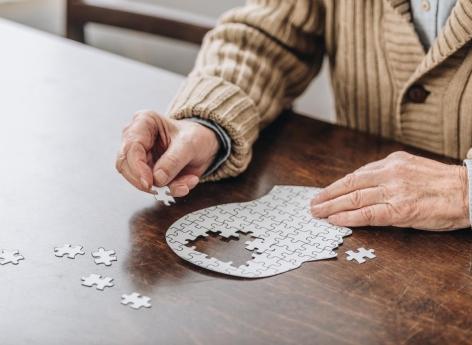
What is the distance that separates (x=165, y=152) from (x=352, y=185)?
0.34 meters

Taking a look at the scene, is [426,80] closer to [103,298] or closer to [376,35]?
[376,35]

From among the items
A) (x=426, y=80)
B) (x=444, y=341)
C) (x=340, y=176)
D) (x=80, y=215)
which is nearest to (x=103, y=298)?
(x=80, y=215)

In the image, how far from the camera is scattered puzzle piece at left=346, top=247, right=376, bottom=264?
1.24m

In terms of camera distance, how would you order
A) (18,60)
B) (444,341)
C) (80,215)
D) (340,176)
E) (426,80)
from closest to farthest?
1. (444,341)
2. (80,215)
3. (340,176)
4. (426,80)
5. (18,60)

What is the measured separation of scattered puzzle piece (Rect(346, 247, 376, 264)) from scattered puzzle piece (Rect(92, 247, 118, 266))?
14.6 inches

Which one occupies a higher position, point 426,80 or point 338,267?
point 426,80

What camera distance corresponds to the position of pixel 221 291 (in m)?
1.15

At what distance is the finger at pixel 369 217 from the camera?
4.35 ft

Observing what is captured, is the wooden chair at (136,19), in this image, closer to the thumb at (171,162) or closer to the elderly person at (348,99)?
the elderly person at (348,99)

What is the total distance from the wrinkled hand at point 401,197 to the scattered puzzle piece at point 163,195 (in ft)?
0.84

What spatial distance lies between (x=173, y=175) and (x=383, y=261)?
412mm

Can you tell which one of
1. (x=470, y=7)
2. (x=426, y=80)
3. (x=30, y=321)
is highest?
(x=470, y=7)

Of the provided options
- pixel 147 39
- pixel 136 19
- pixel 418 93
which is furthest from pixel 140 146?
pixel 147 39

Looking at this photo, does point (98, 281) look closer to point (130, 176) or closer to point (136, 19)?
point (130, 176)
